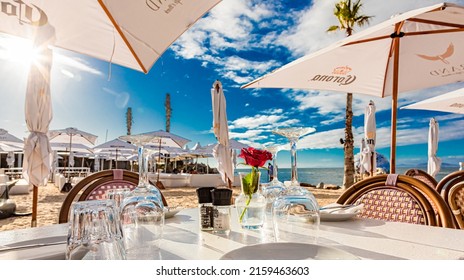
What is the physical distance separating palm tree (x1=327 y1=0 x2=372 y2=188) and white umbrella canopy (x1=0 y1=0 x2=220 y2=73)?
391 inches

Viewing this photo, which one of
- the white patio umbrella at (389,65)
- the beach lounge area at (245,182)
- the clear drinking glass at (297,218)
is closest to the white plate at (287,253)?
the beach lounge area at (245,182)

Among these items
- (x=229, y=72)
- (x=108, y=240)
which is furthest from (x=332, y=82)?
(x=229, y=72)

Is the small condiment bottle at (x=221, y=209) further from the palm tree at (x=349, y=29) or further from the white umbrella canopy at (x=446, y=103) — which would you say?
the palm tree at (x=349, y=29)

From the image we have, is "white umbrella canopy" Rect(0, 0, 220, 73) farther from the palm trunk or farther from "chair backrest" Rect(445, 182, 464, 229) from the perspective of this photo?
the palm trunk

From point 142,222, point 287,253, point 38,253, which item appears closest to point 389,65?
point 287,253

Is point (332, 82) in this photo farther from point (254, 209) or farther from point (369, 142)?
point (369, 142)

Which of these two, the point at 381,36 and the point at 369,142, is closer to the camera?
the point at 381,36

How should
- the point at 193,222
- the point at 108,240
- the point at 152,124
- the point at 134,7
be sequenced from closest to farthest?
the point at 108,240 < the point at 193,222 < the point at 134,7 < the point at 152,124

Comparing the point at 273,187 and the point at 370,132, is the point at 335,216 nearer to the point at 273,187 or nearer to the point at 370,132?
the point at 273,187

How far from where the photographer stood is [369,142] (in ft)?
24.7

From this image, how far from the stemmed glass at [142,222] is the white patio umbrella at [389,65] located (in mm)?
2213

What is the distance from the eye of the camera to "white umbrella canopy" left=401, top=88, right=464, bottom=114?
414 centimetres
